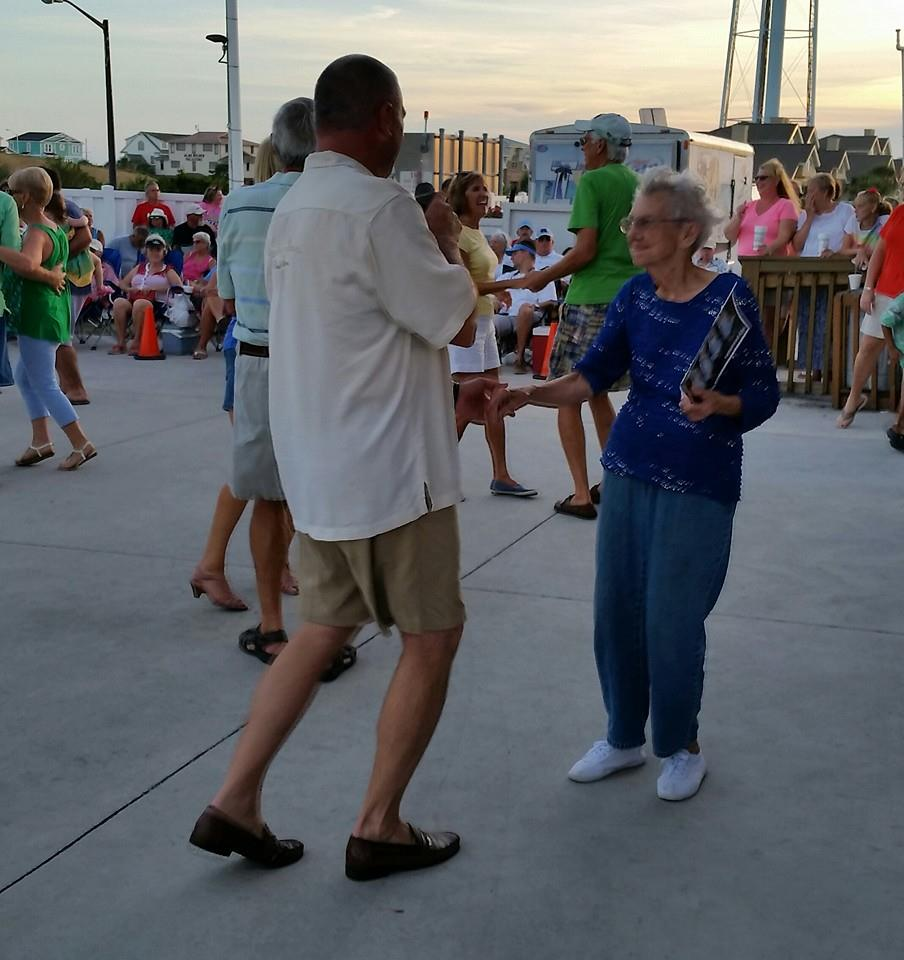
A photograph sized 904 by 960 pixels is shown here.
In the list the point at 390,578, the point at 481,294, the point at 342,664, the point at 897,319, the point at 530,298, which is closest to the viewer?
the point at 390,578

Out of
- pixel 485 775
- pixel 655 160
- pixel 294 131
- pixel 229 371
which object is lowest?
pixel 485 775

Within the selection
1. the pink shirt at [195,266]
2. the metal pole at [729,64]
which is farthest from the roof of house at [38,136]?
the pink shirt at [195,266]

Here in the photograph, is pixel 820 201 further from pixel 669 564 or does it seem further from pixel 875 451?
pixel 669 564

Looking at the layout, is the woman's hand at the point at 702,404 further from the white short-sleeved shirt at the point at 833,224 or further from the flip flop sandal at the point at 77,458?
the white short-sleeved shirt at the point at 833,224

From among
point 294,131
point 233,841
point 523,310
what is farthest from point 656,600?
point 523,310

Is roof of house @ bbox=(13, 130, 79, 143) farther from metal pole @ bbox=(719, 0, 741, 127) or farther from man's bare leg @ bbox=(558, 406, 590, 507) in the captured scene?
man's bare leg @ bbox=(558, 406, 590, 507)

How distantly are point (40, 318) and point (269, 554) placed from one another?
3.82m

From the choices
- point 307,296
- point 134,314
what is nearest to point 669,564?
point 307,296

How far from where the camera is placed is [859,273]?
1081 cm

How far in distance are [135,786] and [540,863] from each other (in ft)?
3.96

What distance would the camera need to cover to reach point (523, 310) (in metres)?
13.3

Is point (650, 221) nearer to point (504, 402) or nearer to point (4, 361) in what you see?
point (504, 402)

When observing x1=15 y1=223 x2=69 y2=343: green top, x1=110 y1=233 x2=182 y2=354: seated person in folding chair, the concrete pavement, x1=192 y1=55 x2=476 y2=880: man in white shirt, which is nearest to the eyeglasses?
x1=192 y1=55 x2=476 y2=880: man in white shirt

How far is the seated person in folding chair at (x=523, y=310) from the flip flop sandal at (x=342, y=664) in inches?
343
